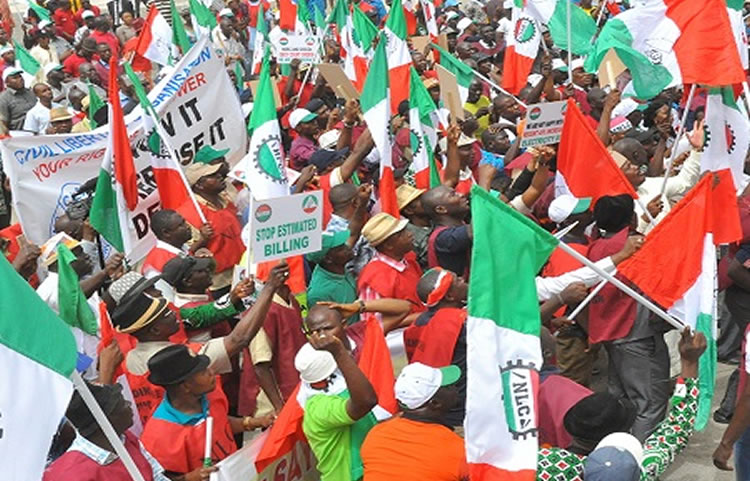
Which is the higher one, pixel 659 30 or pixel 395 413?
pixel 659 30

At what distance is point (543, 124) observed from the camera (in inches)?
353

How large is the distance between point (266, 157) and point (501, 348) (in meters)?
3.70

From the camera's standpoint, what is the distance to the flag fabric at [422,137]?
9.06 m

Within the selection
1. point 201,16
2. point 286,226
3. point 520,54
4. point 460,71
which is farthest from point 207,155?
point 201,16

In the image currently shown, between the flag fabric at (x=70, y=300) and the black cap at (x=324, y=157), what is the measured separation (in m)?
3.69

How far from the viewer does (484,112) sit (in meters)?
12.7

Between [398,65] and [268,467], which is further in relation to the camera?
[398,65]

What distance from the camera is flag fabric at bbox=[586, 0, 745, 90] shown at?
7.56 metres

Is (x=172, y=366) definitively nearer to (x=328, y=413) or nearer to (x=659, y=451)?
(x=328, y=413)

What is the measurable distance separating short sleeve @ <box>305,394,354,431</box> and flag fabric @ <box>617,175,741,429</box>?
66.4 inches

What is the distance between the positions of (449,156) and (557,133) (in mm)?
1018

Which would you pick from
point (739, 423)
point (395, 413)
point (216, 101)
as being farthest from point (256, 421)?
point (216, 101)

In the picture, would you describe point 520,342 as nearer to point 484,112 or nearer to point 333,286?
point 333,286

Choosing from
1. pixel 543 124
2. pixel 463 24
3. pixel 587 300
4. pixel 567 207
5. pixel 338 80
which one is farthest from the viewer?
pixel 463 24
